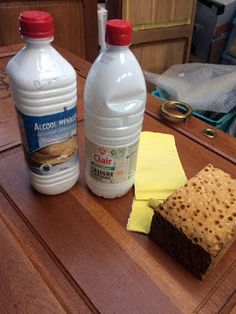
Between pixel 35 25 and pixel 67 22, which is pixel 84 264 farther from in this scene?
pixel 67 22

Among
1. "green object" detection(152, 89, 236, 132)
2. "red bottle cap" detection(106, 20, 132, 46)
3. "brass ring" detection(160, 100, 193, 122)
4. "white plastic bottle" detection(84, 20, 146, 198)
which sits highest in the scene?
"red bottle cap" detection(106, 20, 132, 46)

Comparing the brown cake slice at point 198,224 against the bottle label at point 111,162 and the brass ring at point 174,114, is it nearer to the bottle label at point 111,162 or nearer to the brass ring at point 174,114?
the bottle label at point 111,162

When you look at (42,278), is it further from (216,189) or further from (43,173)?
(216,189)

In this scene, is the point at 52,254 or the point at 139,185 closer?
the point at 52,254

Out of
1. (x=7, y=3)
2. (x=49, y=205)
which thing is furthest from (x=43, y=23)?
(x=7, y=3)

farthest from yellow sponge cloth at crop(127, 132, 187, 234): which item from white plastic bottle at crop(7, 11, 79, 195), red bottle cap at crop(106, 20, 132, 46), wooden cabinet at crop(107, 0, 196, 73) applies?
wooden cabinet at crop(107, 0, 196, 73)

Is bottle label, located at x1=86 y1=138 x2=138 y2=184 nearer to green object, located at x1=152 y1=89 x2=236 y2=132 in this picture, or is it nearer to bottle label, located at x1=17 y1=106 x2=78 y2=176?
bottle label, located at x1=17 y1=106 x2=78 y2=176

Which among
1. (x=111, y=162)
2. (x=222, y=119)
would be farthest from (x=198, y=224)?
(x=222, y=119)
